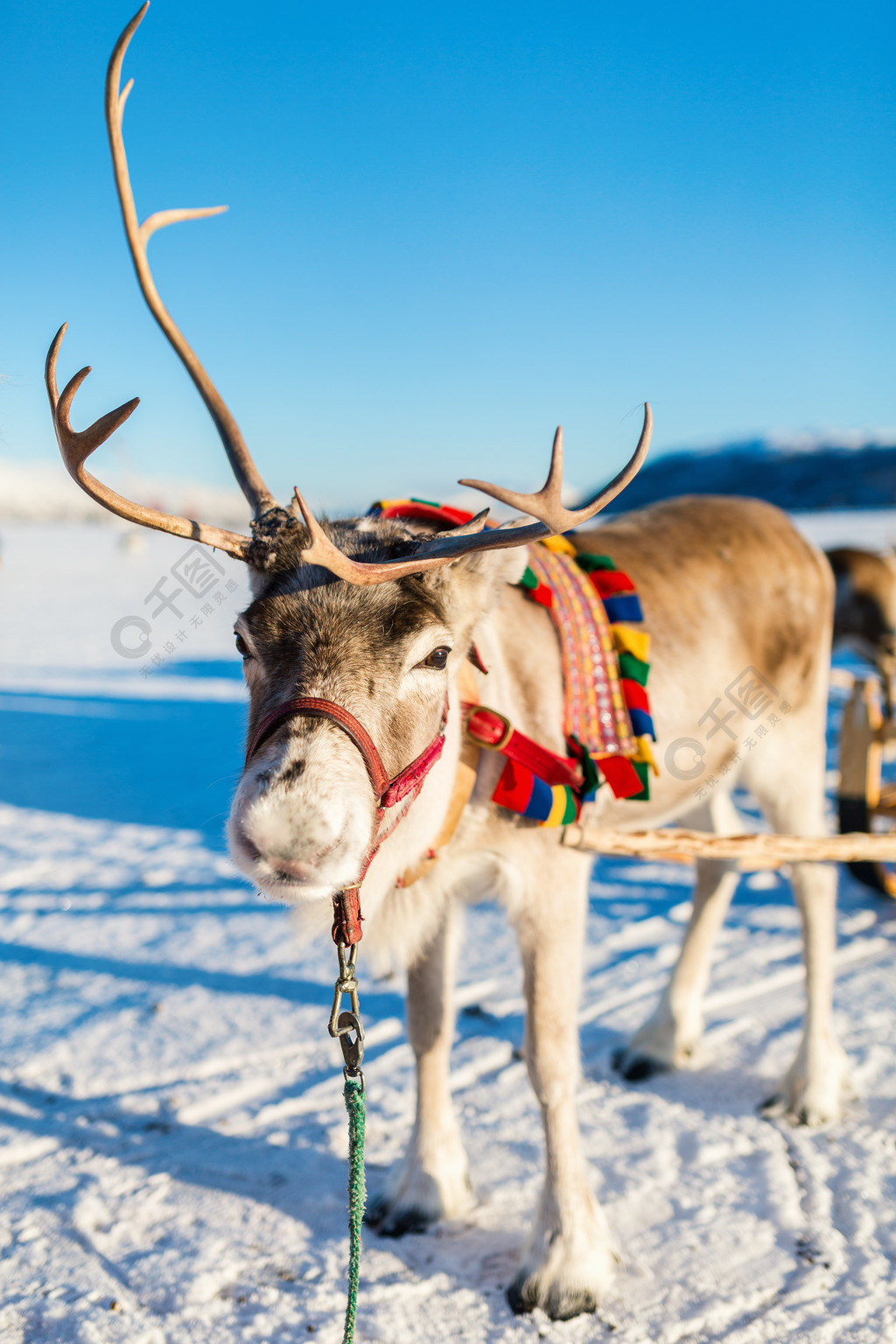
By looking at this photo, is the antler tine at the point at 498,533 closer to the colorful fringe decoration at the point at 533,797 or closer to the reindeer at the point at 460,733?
the reindeer at the point at 460,733

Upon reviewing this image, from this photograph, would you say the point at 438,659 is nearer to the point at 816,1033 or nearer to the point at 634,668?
the point at 634,668

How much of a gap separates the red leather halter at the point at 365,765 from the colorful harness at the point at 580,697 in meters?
0.36

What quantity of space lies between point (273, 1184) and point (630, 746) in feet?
6.65

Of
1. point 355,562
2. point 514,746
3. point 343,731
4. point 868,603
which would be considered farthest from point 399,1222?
point 868,603

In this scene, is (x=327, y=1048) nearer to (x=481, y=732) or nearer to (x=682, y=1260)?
(x=682, y=1260)

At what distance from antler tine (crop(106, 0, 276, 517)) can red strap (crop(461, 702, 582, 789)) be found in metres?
0.91

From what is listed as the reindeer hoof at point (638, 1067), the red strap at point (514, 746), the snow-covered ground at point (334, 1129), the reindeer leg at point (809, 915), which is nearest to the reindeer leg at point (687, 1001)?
the reindeer hoof at point (638, 1067)

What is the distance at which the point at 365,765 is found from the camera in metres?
1.93

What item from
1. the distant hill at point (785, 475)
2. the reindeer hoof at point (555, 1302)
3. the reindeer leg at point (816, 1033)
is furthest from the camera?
the distant hill at point (785, 475)

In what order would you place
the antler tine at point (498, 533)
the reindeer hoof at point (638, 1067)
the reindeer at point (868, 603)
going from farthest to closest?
the reindeer at point (868, 603)
the reindeer hoof at point (638, 1067)
the antler tine at point (498, 533)

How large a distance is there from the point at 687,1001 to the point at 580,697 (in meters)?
1.88

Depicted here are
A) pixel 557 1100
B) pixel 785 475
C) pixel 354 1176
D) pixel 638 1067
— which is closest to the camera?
pixel 354 1176

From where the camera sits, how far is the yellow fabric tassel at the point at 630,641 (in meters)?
3.09

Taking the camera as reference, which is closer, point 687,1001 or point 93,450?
point 93,450
